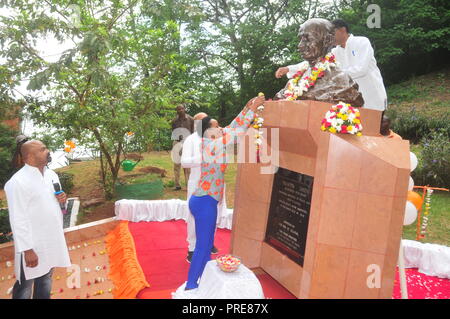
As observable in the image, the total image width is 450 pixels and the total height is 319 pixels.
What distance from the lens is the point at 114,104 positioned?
7.13 metres

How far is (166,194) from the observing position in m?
8.97

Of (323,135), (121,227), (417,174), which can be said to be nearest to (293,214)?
(323,135)

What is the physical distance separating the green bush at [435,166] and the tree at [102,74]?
6855 mm

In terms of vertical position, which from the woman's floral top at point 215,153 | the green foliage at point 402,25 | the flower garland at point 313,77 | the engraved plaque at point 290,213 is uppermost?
the green foliage at point 402,25

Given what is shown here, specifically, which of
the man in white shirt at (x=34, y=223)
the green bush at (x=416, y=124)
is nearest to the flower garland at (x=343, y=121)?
the man in white shirt at (x=34, y=223)

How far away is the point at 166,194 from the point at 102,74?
13.5ft

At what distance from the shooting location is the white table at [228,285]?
340cm

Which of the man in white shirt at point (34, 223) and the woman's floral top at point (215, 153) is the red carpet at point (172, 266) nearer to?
the man in white shirt at point (34, 223)

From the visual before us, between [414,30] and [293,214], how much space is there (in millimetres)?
14748

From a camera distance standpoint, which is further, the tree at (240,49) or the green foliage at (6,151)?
the tree at (240,49)

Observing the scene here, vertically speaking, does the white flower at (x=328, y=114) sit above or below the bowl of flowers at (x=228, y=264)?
above

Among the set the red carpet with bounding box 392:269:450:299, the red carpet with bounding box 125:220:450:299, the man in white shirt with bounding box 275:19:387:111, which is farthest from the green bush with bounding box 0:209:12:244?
the red carpet with bounding box 392:269:450:299

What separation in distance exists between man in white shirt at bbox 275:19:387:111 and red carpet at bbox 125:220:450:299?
102 inches

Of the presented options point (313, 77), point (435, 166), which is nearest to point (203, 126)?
point (313, 77)
